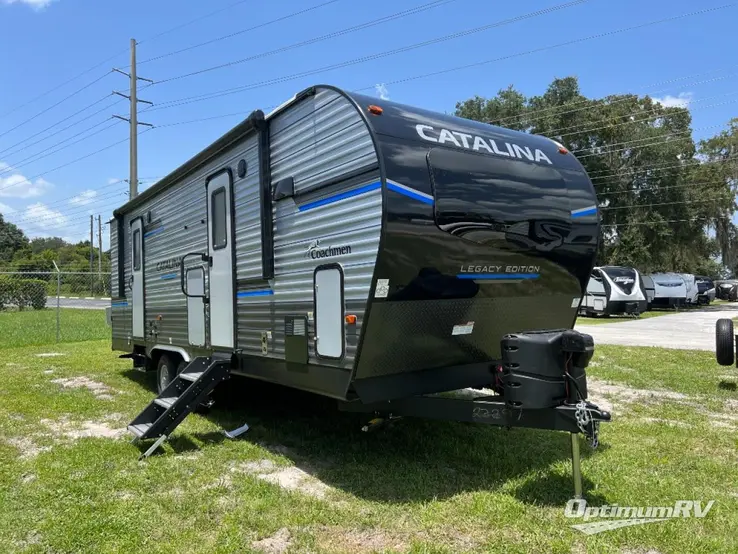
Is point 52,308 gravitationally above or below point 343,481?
above

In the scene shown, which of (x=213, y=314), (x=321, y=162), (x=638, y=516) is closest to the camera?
(x=638, y=516)

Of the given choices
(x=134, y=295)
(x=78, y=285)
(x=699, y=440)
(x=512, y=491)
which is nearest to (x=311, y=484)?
(x=512, y=491)

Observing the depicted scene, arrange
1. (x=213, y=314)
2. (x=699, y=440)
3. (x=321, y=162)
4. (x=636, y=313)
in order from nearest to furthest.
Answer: (x=321, y=162)
(x=699, y=440)
(x=213, y=314)
(x=636, y=313)

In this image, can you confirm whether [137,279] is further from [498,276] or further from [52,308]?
[52,308]

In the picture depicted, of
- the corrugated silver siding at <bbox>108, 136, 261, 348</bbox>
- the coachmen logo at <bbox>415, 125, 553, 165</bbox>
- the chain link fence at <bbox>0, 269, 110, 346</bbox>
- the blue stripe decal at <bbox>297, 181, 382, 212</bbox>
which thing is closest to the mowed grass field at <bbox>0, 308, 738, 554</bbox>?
the corrugated silver siding at <bbox>108, 136, 261, 348</bbox>

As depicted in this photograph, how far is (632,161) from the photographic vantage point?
36.9m

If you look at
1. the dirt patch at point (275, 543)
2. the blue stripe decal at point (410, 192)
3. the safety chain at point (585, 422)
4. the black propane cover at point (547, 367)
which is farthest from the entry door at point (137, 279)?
the safety chain at point (585, 422)

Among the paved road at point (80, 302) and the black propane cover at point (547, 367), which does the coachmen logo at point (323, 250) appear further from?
the paved road at point (80, 302)

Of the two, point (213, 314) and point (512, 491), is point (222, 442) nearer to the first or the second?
point (213, 314)

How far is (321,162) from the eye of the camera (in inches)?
180

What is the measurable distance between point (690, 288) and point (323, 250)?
107ft

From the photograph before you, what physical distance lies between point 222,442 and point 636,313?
21.8 meters

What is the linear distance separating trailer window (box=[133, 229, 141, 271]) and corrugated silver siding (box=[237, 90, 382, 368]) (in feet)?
13.0

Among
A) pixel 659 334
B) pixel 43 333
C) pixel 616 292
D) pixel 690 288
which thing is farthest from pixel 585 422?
pixel 690 288
